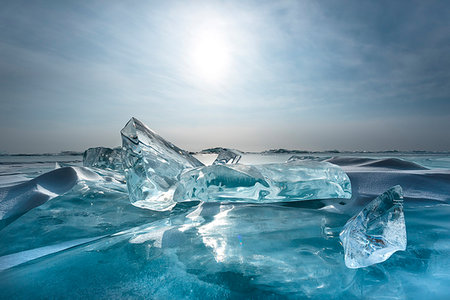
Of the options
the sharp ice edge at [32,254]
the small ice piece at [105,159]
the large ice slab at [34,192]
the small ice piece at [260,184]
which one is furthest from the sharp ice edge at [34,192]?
the small ice piece at [105,159]

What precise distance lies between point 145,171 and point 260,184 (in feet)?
2.16

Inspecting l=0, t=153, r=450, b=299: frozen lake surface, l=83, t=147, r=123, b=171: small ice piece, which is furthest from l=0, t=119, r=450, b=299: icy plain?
l=83, t=147, r=123, b=171: small ice piece

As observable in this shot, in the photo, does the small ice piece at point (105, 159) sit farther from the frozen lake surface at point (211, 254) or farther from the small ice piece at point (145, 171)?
the small ice piece at point (145, 171)

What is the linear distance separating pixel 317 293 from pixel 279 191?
2.49ft

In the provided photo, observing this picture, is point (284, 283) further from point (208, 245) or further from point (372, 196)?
point (372, 196)

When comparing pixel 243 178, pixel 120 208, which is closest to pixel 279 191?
pixel 243 178

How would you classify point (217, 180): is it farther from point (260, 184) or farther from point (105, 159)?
point (105, 159)

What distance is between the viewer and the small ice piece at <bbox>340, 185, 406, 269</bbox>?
62cm

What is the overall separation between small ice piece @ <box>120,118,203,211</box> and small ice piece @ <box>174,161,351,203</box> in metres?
0.14

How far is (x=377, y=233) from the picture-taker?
70 centimetres

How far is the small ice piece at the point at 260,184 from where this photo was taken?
1217 millimetres

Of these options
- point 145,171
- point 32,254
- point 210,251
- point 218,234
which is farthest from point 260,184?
point 32,254

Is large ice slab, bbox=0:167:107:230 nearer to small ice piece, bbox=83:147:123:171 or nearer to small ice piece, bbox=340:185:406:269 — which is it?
small ice piece, bbox=83:147:123:171

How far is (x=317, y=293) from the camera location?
1.76 feet
